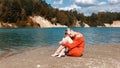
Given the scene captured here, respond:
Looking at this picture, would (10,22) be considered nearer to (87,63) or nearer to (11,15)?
(11,15)

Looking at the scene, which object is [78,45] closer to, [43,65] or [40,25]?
[43,65]

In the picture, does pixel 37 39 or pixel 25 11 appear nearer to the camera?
pixel 37 39

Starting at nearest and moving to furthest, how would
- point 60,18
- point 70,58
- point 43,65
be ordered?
1. point 43,65
2. point 70,58
3. point 60,18

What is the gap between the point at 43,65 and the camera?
16406mm

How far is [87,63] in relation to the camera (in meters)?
16.9

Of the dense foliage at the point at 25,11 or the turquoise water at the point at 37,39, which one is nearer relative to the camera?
the turquoise water at the point at 37,39

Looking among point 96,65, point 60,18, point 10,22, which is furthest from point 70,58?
point 60,18

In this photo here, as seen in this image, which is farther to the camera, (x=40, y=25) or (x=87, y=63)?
(x=40, y=25)

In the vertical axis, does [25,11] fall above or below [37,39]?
above

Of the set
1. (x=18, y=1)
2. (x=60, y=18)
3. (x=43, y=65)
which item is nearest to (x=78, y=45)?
(x=43, y=65)

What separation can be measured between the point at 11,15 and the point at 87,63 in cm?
14312

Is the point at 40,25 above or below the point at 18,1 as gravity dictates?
below

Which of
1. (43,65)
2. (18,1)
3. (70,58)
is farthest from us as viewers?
(18,1)

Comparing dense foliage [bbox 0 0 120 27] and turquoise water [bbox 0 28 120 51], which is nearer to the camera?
turquoise water [bbox 0 28 120 51]
